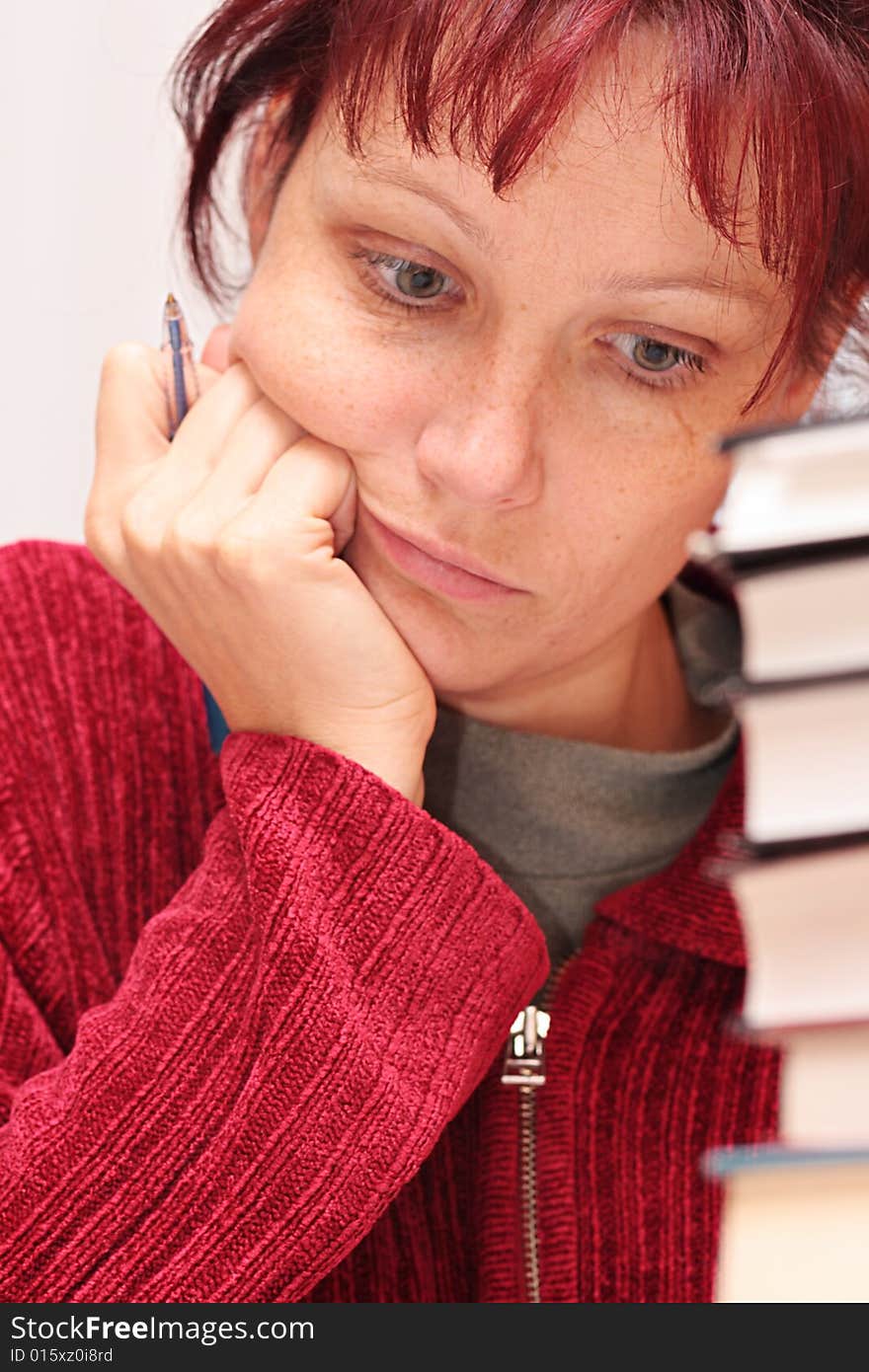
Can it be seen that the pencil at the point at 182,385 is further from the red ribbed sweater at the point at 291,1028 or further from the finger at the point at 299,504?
the finger at the point at 299,504

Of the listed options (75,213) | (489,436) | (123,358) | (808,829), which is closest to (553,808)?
(489,436)

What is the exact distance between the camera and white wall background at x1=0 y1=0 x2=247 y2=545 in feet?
5.46

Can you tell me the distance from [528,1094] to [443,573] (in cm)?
37

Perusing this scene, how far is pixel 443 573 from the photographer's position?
96cm

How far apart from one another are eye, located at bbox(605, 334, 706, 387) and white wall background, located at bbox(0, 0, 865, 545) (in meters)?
0.87

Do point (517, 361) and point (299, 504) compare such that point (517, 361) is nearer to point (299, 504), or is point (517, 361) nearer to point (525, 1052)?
point (299, 504)

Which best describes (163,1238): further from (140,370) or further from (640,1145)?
(140,370)

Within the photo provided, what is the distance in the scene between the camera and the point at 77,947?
1086 millimetres

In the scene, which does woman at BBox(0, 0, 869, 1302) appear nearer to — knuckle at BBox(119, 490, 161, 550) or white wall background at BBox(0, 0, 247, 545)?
knuckle at BBox(119, 490, 161, 550)

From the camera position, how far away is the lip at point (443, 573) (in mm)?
960

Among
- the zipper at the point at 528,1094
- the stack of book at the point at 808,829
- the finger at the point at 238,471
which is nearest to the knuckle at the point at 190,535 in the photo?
the finger at the point at 238,471

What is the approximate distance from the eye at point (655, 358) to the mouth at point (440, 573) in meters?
0.16

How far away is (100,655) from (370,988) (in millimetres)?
411

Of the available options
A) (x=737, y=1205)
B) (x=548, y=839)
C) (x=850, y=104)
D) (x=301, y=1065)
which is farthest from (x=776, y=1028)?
(x=548, y=839)
